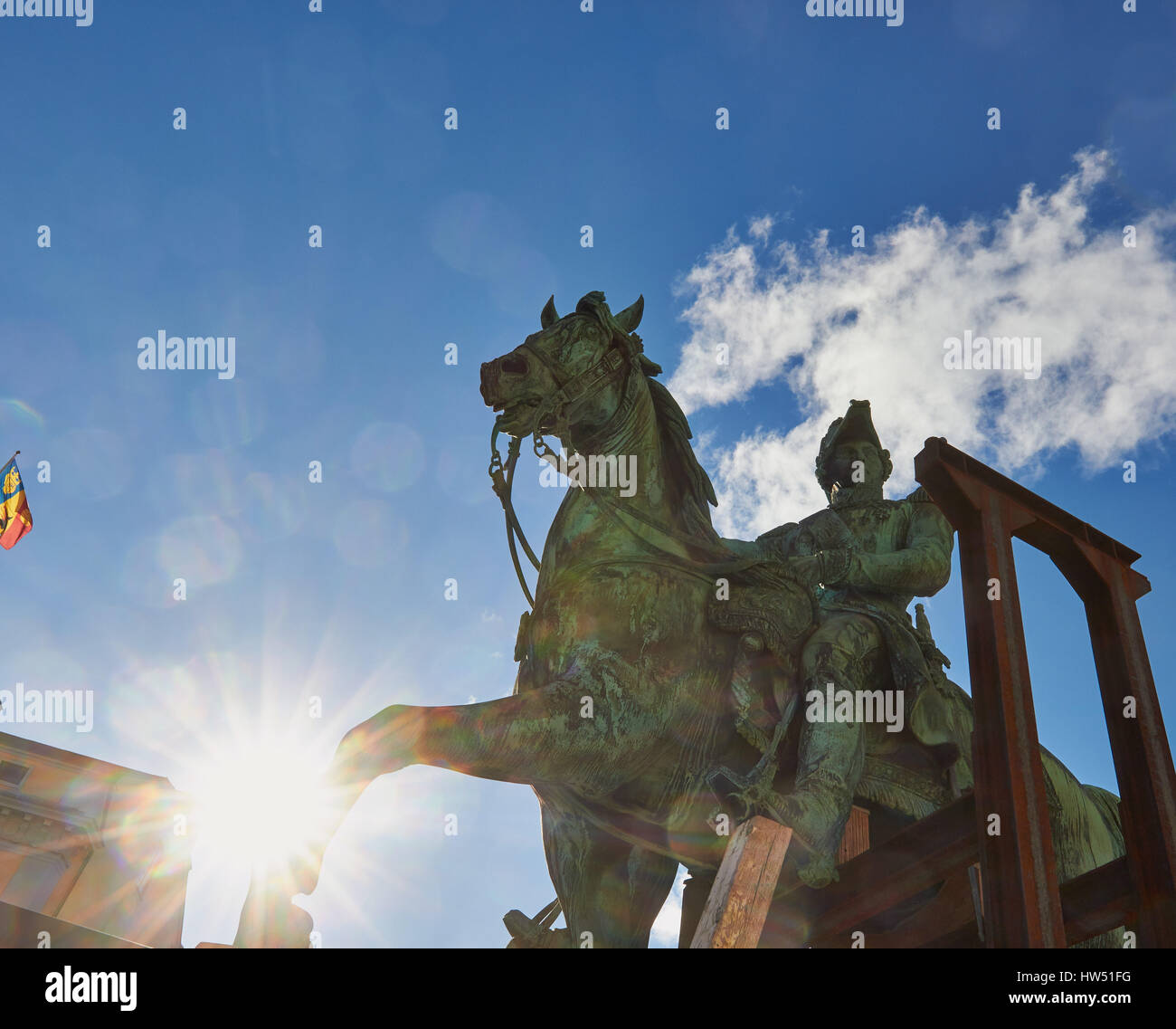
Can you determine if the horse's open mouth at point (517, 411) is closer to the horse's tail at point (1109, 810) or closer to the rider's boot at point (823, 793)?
the rider's boot at point (823, 793)

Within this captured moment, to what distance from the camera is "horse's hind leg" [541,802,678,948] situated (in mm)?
5395

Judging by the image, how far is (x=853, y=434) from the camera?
7.26 m

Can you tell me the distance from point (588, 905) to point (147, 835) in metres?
31.4

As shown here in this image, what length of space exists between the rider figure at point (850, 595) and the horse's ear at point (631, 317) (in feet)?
4.87

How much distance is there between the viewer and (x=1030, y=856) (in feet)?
13.9

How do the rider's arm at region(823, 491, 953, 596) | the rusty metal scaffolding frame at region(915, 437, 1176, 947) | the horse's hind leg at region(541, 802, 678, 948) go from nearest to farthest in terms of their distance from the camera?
the rusty metal scaffolding frame at region(915, 437, 1176, 947)
the horse's hind leg at region(541, 802, 678, 948)
the rider's arm at region(823, 491, 953, 596)

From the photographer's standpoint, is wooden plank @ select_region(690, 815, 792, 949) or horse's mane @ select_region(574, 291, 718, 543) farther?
horse's mane @ select_region(574, 291, 718, 543)

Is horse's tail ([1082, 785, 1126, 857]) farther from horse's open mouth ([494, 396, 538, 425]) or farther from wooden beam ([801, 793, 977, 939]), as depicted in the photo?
horse's open mouth ([494, 396, 538, 425])

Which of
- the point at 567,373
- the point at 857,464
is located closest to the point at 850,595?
the point at 857,464

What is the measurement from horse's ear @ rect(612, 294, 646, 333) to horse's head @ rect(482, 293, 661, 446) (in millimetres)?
10

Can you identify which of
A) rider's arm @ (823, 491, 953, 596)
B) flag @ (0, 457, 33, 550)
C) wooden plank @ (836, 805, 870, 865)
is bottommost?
wooden plank @ (836, 805, 870, 865)

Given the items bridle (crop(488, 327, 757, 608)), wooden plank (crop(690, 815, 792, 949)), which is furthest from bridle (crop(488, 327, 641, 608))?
wooden plank (crop(690, 815, 792, 949))

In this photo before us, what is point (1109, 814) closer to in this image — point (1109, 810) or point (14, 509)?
point (1109, 810)
